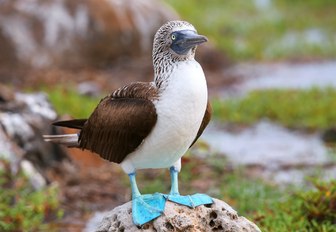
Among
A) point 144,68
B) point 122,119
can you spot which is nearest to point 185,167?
point 122,119

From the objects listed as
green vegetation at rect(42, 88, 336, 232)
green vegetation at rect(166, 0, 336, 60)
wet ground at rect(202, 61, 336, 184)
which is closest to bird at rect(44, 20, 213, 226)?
green vegetation at rect(42, 88, 336, 232)

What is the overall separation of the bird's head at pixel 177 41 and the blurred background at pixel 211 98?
175cm

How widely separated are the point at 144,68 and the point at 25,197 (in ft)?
17.0

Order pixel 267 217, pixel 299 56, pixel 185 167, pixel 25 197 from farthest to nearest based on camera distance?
pixel 299 56, pixel 185 167, pixel 25 197, pixel 267 217

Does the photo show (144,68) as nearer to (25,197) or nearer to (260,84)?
(260,84)

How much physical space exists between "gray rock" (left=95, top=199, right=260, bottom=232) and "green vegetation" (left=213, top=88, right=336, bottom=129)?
16.0 ft

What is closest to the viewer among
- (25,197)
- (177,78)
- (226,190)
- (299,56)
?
(177,78)

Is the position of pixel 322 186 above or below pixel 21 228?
above

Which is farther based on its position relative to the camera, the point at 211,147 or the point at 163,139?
the point at 211,147

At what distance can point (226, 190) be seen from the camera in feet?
20.3

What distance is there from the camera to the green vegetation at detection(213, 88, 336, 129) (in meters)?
8.57

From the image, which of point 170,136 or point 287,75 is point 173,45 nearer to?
point 170,136

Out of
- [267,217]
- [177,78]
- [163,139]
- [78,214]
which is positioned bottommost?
[78,214]

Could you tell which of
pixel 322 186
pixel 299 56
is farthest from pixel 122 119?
pixel 299 56
